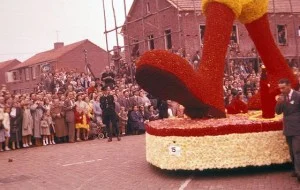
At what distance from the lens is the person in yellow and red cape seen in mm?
7465

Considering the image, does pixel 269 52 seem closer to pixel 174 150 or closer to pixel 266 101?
pixel 266 101

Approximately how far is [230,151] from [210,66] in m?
1.86

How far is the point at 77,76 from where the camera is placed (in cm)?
2141

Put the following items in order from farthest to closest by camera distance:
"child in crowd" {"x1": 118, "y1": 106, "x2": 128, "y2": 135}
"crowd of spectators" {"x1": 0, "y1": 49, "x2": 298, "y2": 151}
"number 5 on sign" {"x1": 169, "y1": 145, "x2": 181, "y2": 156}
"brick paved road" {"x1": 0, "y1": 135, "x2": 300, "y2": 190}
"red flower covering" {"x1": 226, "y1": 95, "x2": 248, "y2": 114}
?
"child in crowd" {"x1": 118, "y1": 106, "x2": 128, "y2": 135} < "crowd of spectators" {"x1": 0, "y1": 49, "x2": 298, "y2": 151} < "red flower covering" {"x1": 226, "y1": 95, "x2": 248, "y2": 114} < "number 5 on sign" {"x1": 169, "y1": 145, "x2": 181, "y2": 156} < "brick paved road" {"x1": 0, "y1": 135, "x2": 300, "y2": 190}

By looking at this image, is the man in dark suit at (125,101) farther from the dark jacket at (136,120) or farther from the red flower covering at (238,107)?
the red flower covering at (238,107)

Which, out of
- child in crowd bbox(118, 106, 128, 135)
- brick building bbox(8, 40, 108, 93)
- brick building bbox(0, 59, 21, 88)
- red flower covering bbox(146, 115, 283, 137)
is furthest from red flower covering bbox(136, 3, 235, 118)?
brick building bbox(0, 59, 21, 88)

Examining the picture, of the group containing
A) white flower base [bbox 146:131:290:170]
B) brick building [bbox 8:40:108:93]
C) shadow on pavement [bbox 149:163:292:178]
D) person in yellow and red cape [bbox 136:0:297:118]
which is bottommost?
shadow on pavement [bbox 149:163:292:178]

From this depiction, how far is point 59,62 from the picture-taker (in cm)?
4231

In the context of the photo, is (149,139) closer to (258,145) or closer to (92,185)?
(92,185)

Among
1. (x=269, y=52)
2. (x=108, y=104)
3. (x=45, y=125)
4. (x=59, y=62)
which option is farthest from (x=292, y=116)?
(x=59, y=62)

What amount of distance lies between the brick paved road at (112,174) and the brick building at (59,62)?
31.2 m

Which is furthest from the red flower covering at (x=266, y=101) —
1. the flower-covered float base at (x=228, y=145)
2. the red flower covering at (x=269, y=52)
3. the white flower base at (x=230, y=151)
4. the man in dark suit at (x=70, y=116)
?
the man in dark suit at (x=70, y=116)

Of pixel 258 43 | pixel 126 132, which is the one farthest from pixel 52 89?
pixel 258 43

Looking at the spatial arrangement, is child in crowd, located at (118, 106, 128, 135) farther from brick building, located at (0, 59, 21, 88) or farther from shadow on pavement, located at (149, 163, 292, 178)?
brick building, located at (0, 59, 21, 88)
